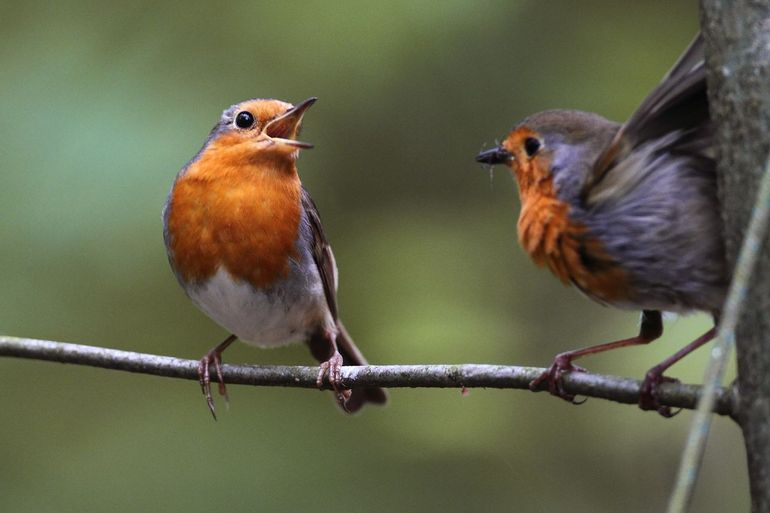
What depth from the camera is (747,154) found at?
200cm

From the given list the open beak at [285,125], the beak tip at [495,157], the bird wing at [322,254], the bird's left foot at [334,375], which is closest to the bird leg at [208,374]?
the bird's left foot at [334,375]

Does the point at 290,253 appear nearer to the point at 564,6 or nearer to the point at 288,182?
the point at 288,182

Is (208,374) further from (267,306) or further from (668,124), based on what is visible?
(668,124)

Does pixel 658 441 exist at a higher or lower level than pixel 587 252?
lower

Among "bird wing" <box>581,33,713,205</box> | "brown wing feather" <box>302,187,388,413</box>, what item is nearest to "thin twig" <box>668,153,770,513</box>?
"bird wing" <box>581,33,713,205</box>

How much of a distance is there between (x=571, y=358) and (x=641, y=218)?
16.0 inches

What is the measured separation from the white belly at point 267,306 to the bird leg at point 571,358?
156 cm

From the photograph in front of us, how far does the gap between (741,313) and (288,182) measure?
2.47 meters

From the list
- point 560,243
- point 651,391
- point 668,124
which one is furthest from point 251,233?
point 651,391

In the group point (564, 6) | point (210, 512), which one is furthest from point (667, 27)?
point (210, 512)

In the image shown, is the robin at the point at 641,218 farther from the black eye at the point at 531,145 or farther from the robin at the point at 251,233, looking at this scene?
the robin at the point at 251,233

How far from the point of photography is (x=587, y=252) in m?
2.74

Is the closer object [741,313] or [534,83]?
[741,313]

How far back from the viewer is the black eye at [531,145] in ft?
10.1
